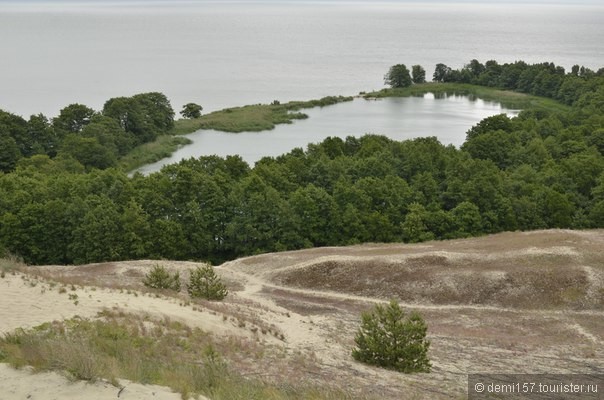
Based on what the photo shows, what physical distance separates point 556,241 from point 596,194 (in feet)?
72.5

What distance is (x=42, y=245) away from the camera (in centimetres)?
5156

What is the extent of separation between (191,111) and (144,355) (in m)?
108

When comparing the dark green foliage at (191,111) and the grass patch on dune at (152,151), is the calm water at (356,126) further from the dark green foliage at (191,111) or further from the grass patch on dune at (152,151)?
the dark green foliage at (191,111)

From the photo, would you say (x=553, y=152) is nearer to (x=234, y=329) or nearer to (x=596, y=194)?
(x=596, y=194)

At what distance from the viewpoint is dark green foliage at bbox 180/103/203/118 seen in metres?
122

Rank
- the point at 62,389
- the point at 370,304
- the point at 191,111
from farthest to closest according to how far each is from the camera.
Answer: the point at 191,111 → the point at 370,304 → the point at 62,389

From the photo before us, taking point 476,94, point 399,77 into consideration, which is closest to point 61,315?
point 476,94

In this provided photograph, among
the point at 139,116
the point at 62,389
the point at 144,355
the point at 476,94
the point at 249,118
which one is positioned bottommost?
the point at 144,355

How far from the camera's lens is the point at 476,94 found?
512 ft

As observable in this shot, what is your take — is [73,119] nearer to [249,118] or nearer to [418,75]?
[249,118]

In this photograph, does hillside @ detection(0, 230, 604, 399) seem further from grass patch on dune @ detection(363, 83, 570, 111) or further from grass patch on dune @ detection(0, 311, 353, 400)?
grass patch on dune @ detection(363, 83, 570, 111)

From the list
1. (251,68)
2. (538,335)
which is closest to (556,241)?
(538,335)

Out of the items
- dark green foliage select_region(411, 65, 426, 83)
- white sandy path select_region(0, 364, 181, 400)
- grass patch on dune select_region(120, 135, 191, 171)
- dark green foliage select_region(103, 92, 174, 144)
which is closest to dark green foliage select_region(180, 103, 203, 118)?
dark green foliage select_region(103, 92, 174, 144)

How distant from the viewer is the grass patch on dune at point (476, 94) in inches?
5477
